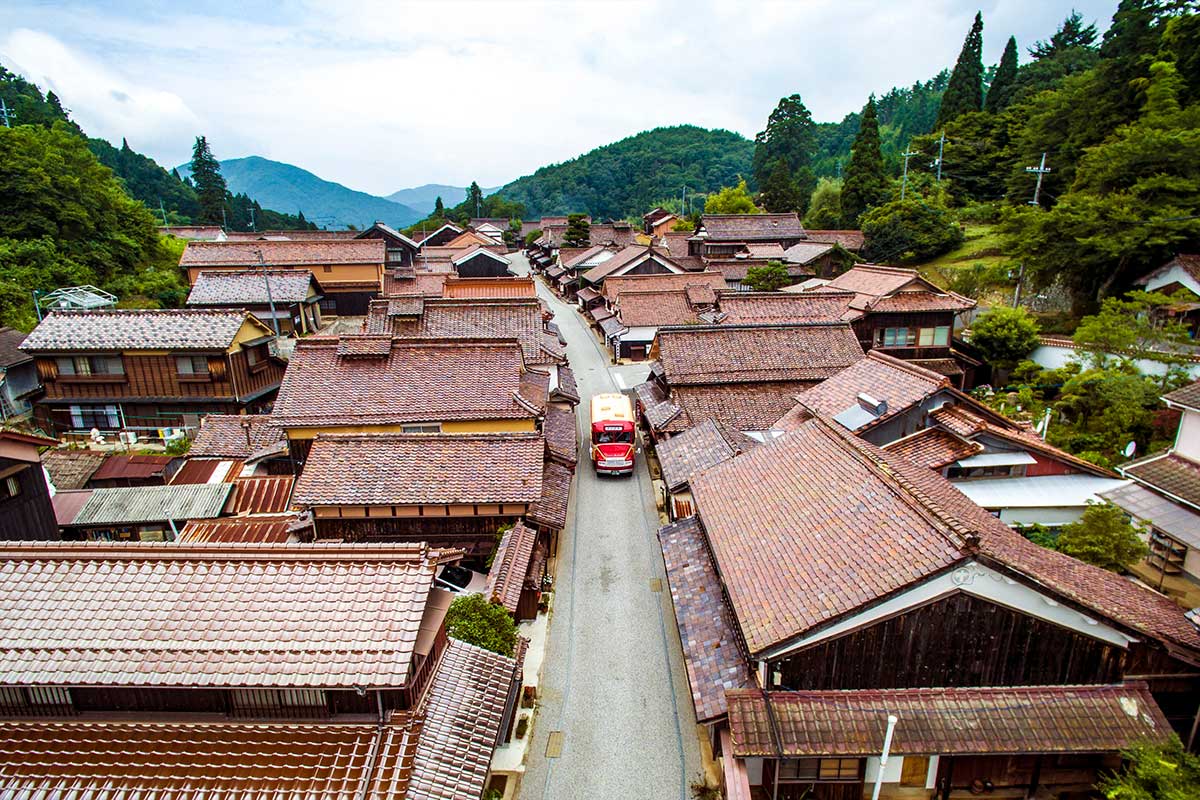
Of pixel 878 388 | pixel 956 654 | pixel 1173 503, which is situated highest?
pixel 878 388

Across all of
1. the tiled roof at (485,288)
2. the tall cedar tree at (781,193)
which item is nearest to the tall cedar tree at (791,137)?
the tall cedar tree at (781,193)

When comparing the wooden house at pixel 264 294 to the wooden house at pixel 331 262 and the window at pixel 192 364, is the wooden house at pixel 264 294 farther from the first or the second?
the window at pixel 192 364

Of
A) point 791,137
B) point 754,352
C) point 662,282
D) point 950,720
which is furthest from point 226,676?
point 791,137

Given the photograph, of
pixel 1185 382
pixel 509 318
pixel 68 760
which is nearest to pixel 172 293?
pixel 509 318

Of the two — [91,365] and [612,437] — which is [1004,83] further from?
[91,365]

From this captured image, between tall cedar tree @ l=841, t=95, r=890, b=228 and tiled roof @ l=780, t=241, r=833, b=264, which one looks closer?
tiled roof @ l=780, t=241, r=833, b=264

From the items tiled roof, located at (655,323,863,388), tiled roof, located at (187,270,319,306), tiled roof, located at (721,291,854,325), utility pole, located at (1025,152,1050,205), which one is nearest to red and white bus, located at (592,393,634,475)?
tiled roof, located at (655,323,863,388)

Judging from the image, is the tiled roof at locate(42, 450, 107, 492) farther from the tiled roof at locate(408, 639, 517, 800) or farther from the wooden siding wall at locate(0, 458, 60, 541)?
the tiled roof at locate(408, 639, 517, 800)
